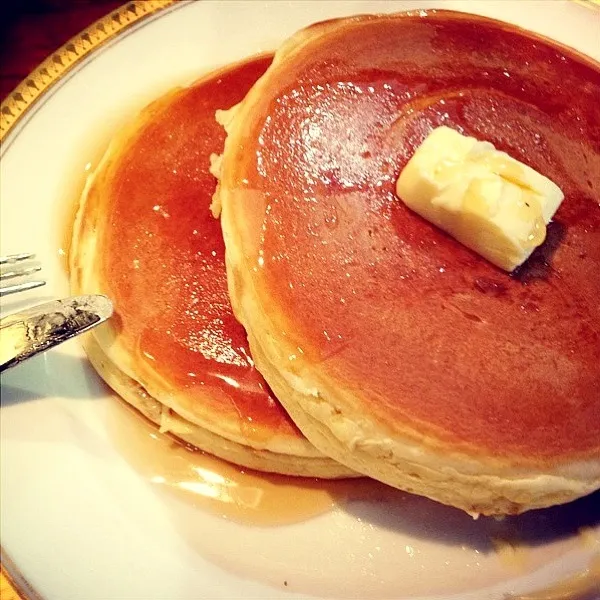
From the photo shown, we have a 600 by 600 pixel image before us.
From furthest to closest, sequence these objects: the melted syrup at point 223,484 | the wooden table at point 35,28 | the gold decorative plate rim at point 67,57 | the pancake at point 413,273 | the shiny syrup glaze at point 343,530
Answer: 1. the wooden table at point 35,28
2. the gold decorative plate rim at point 67,57
3. the melted syrup at point 223,484
4. the shiny syrup glaze at point 343,530
5. the pancake at point 413,273

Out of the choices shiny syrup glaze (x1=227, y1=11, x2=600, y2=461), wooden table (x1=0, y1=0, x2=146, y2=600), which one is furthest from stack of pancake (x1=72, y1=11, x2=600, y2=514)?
wooden table (x1=0, y1=0, x2=146, y2=600)

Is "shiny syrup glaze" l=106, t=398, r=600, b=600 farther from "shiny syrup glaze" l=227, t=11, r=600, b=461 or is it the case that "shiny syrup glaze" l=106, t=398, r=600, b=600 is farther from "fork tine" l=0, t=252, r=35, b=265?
"fork tine" l=0, t=252, r=35, b=265

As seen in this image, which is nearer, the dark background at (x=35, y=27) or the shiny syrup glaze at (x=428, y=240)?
the shiny syrup glaze at (x=428, y=240)

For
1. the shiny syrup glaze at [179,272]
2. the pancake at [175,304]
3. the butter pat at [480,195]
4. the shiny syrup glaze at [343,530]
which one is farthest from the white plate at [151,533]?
the butter pat at [480,195]

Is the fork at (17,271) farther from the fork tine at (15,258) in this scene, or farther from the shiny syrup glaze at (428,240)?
the shiny syrup glaze at (428,240)

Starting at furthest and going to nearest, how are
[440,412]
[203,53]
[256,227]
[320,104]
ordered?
[203,53] → [320,104] → [256,227] → [440,412]

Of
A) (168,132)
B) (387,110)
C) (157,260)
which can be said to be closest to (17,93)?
(168,132)

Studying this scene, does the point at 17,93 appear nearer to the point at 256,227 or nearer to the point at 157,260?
the point at 157,260
